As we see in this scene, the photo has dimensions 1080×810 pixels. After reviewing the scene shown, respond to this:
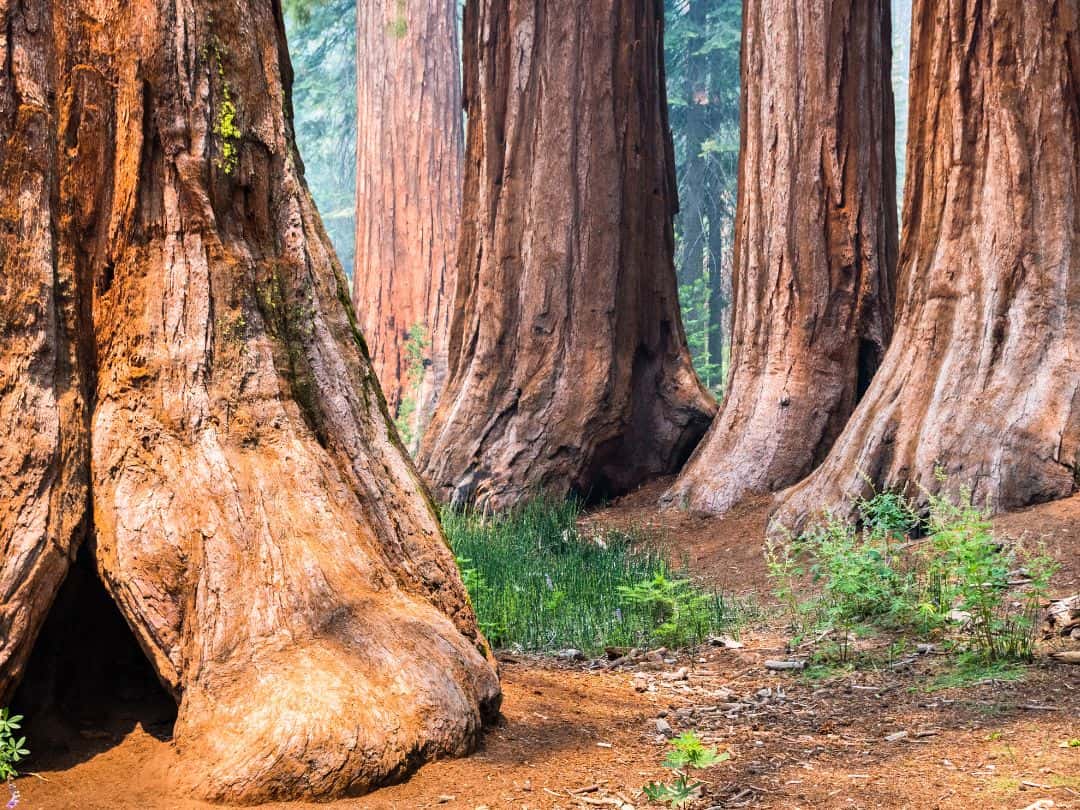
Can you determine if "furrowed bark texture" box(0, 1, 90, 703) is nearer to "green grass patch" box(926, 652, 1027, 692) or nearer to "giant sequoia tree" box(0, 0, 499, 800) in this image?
"giant sequoia tree" box(0, 0, 499, 800)

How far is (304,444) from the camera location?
349 cm

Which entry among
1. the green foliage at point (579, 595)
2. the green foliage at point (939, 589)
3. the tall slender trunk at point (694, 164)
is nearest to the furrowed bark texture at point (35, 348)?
the green foliage at point (579, 595)

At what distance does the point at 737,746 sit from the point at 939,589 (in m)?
1.67

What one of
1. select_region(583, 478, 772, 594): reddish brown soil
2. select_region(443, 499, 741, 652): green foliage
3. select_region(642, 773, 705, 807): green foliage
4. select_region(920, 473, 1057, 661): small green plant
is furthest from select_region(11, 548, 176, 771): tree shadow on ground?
select_region(583, 478, 772, 594): reddish brown soil

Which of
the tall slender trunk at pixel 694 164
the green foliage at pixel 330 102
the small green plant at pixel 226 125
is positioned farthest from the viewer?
the green foliage at pixel 330 102

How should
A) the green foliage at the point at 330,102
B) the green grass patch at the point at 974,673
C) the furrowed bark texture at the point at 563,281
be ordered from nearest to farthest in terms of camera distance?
the green grass patch at the point at 974,673 → the furrowed bark texture at the point at 563,281 → the green foliage at the point at 330,102

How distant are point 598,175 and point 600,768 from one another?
7.02 meters

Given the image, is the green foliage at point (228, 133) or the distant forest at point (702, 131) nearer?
the green foliage at point (228, 133)

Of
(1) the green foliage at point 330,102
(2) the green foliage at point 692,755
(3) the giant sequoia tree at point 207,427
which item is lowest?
(2) the green foliage at point 692,755

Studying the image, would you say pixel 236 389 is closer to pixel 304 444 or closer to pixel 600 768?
pixel 304 444

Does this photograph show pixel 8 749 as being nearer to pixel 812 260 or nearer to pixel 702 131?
pixel 812 260

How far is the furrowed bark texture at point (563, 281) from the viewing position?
9.20 m

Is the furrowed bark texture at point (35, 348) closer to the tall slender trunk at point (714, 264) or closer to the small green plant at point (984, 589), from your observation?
the small green plant at point (984, 589)

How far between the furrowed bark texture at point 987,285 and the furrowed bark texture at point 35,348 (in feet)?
14.5
